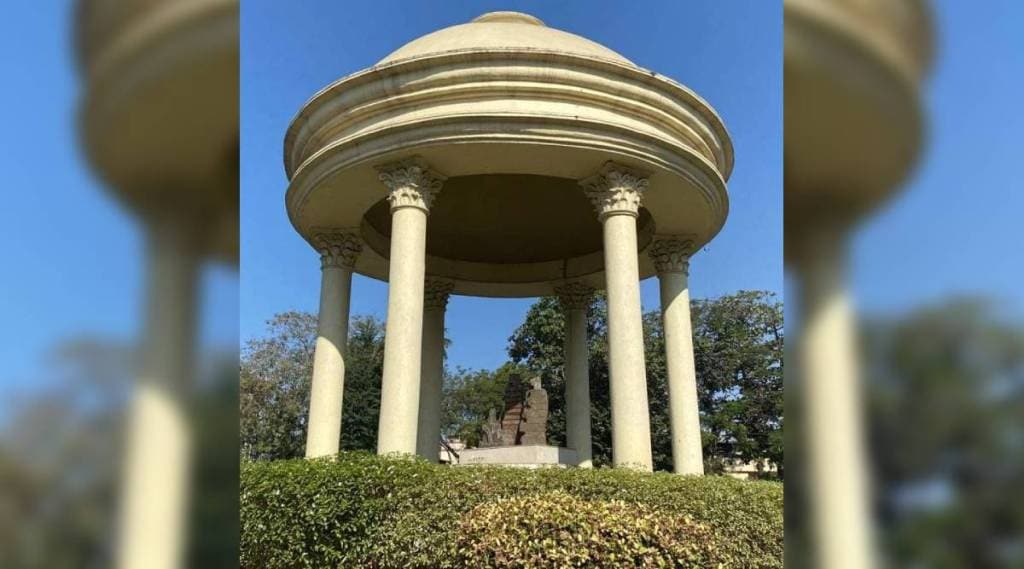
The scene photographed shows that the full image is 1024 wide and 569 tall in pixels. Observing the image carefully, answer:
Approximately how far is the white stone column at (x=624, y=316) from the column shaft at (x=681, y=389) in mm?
3736

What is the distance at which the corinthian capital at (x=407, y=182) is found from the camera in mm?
19531

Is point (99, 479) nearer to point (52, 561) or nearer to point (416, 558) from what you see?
point (52, 561)

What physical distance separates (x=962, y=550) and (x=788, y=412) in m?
0.26

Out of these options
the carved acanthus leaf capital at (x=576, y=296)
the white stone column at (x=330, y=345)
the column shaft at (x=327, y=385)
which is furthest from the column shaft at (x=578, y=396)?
the column shaft at (x=327, y=385)

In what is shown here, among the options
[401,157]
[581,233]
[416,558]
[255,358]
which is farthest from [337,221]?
[255,358]

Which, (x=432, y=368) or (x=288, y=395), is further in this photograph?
Result: (x=288, y=395)

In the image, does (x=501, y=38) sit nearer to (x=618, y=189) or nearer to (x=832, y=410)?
(x=618, y=189)

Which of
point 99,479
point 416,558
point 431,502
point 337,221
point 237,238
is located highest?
point 337,221

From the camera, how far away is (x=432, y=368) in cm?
2848

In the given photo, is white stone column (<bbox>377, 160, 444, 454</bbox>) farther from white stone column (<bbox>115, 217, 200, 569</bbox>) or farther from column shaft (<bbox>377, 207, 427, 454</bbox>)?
white stone column (<bbox>115, 217, 200, 569</bbox>)

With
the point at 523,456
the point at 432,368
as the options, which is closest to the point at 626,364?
the point at 523,456

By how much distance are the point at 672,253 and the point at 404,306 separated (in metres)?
11.2

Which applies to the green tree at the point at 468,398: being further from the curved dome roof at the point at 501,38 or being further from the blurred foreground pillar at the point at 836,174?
the blurred foreground pillar at the point at 836,174

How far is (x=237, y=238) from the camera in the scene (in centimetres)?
121
